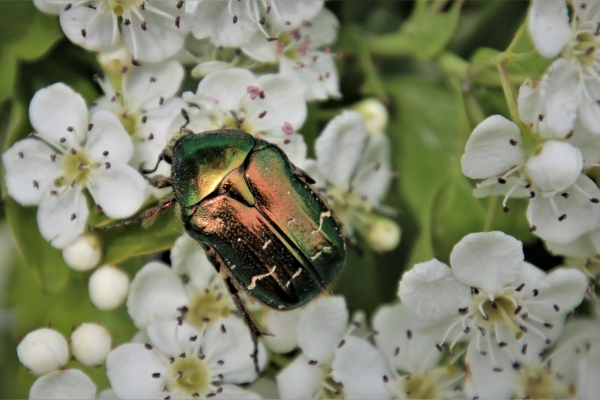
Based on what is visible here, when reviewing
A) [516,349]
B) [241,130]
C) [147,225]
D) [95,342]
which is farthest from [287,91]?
[516,349]

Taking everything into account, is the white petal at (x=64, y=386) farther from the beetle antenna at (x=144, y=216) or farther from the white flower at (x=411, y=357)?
the white flower at (x=411, y=357)

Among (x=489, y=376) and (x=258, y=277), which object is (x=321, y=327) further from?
(x=489, y=376)

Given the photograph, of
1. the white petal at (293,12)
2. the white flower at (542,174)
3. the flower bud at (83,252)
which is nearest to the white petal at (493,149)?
the white flower at (542,174)

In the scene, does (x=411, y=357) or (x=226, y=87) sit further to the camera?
(x=411, y=357)

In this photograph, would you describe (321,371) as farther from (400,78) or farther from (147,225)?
(400,78)

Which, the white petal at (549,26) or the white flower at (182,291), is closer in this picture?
the white petal at (549,26)

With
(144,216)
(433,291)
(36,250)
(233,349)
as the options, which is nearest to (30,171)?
(36,250)
